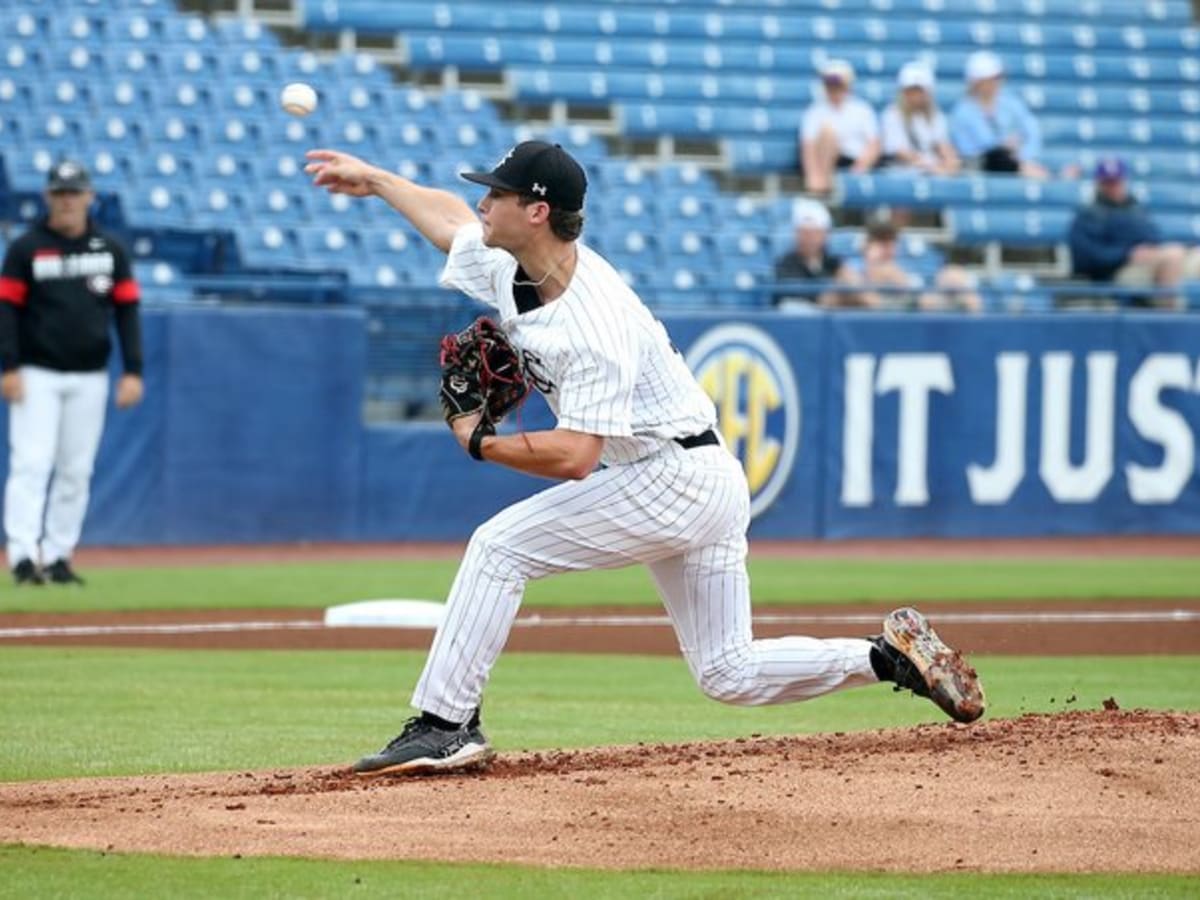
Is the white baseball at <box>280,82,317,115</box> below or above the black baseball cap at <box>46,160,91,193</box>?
above

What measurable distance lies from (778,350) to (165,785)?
10515mm

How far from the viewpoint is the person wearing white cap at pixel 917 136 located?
19.6 m

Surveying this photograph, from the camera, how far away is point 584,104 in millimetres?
20109

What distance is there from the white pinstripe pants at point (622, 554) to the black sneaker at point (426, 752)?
0.24 feet

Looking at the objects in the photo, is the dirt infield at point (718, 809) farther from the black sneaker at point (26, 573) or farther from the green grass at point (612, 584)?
the black sneaker at point (26, 573)

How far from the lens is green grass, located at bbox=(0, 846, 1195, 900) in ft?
17.0

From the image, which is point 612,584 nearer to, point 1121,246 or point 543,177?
point 1121,246

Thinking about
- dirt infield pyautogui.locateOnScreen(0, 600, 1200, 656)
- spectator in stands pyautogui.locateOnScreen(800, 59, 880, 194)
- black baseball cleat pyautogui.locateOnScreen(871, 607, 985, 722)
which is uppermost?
spectator in stands pyautogui.locateOnScreen(800, 59, 880, 194)

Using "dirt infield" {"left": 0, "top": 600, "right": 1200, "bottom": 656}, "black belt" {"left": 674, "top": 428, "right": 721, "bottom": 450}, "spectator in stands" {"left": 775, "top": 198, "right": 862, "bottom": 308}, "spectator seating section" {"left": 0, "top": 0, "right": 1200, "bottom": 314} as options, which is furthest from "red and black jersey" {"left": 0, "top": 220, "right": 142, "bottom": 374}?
"black belt" {"left": 674, "top": 428, "right": 721, "bottom": 450}

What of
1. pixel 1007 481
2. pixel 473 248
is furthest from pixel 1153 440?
pixel 473 248

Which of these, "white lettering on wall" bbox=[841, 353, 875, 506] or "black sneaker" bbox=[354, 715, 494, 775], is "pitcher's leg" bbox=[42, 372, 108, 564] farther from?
"black sneaker" bbox=[354, 715, 494, 775]

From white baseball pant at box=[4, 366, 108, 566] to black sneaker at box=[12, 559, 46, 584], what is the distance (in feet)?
0.13

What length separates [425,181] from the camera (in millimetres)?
17719

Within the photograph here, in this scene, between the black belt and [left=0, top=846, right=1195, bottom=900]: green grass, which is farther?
the black belt
